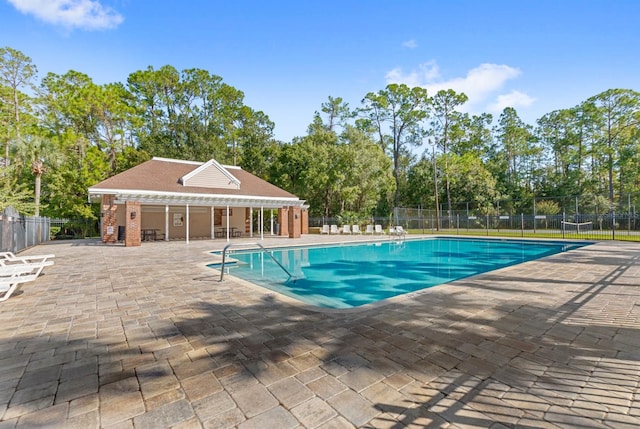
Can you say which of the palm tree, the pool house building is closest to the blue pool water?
the pool house building

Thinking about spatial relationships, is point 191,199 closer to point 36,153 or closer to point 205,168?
point 205,168

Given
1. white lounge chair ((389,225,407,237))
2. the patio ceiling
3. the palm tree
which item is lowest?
white lounge chair ((389,225,407,237))

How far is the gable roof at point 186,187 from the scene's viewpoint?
16.7 metres

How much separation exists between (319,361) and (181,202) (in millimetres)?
16833

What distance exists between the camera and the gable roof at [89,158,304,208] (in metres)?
16.7

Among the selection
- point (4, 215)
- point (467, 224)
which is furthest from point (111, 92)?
point (467, 224)

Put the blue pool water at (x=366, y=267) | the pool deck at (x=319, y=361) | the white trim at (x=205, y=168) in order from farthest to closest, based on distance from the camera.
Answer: the white trim at (x=205, y=168) → the blue pool water at (x=366, y=267) → the pool deck at (x=319, y=361)

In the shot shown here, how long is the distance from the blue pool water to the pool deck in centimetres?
220

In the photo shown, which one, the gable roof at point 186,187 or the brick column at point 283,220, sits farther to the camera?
the brick column at point 283,220

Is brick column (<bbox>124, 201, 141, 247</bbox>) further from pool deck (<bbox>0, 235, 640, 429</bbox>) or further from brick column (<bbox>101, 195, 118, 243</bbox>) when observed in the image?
pool deck (<bbox>0, 235, 640, 429</bbox>)

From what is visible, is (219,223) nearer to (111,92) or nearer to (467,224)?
(111,92)

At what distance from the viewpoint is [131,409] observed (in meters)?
2.37

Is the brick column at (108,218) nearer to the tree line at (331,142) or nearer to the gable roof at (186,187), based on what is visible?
the gable roof at (186,187)

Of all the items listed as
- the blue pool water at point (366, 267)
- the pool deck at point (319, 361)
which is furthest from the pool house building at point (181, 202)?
the pool deck at point (319, 361)
